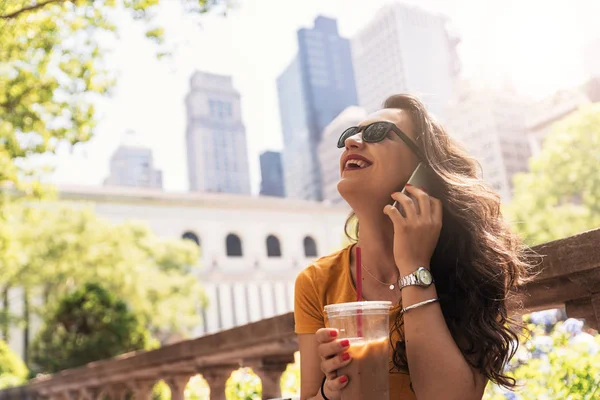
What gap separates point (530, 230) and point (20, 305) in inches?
892

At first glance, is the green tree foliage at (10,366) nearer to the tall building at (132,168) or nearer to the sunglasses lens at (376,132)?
the sunglasses lens at (376,132)

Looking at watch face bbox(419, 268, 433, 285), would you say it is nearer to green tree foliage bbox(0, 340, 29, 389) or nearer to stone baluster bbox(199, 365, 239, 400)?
stone baluster bbox(199, 365, 239, 400)

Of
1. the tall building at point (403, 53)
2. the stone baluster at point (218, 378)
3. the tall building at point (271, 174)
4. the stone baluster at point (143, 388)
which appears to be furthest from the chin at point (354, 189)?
the tall building at point (271, 174)

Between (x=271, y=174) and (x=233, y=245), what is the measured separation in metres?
18.8

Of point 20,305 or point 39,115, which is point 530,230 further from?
point 20,305

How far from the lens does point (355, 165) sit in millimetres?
1645

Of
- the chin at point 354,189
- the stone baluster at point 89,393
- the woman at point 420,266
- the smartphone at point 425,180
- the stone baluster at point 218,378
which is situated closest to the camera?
the woman at point 420,266

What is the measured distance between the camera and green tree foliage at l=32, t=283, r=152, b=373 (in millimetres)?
13133

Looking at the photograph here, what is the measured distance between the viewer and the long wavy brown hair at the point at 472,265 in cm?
146

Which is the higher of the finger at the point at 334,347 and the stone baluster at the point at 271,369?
the finger at the point at 334,347

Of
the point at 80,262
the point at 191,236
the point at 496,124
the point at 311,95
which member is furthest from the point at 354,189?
the point at 311,95

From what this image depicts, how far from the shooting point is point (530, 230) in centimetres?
2259

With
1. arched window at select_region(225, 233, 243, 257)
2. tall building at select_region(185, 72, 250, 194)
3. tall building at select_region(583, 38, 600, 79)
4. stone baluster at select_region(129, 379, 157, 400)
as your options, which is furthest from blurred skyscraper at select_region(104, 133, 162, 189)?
stone baluster at select_region(129, 379, 157, 400)

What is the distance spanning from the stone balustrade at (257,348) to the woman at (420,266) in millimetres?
124
